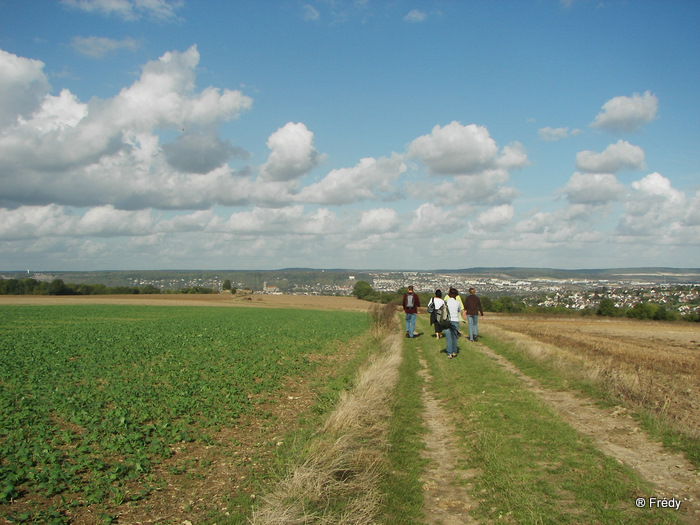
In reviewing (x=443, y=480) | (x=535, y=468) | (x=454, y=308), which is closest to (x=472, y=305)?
(x=454, y=308)

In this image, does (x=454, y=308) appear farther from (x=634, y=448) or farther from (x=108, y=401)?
(x=108, y=401)

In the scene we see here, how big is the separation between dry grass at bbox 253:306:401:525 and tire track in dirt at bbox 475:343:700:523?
10.5 feet

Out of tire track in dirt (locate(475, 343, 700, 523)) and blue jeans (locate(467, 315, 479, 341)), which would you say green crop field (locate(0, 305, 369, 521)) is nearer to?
tire track in dirt (locate(475, 343, 700, 523))

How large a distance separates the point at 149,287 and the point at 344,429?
112 m

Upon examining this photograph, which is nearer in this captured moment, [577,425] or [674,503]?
[674,503]

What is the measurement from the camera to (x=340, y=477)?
6145 mm

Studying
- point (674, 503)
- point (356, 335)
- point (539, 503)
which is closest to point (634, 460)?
point (674, 503)

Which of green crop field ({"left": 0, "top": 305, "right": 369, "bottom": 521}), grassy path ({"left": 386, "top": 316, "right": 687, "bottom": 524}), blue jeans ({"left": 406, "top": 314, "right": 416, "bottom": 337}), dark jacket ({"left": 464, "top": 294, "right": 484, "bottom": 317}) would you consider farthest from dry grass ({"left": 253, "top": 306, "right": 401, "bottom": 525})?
blue jeans ({"left": 406, "top": 314, "right": 416, "bottom": 337})

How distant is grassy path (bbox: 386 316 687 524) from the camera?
16.9ft

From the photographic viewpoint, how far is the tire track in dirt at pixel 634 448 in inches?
220

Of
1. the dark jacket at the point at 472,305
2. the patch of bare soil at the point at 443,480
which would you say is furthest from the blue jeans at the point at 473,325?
the patch of bare soil at the point at 443,480

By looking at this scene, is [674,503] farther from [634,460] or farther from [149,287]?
[149,287]

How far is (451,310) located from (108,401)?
1061 cm

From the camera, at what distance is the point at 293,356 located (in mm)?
18234
